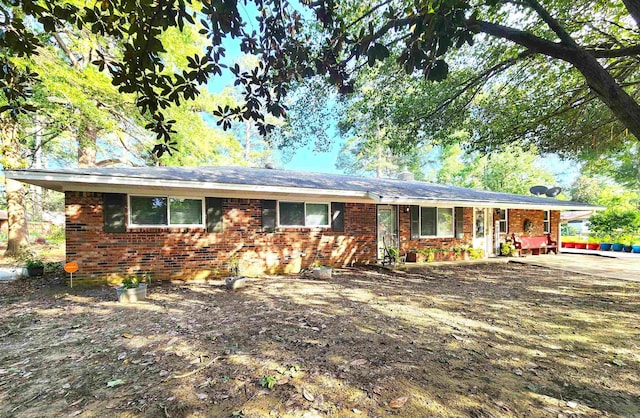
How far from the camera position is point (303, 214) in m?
9.12

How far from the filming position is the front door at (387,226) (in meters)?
10.5

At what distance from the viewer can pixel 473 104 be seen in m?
7.73

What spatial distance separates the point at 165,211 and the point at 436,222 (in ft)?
31.0

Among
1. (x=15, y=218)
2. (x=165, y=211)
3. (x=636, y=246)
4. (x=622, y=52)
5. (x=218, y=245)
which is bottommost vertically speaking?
(x=636, y=246)

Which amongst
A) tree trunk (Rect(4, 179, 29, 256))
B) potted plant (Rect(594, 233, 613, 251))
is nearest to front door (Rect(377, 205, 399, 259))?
potted plant (Rect(594, 233, 613, 251))

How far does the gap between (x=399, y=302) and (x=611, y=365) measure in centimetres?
300

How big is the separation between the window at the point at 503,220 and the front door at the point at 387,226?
5.48 m

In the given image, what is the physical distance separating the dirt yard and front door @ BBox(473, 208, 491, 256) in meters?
5.91

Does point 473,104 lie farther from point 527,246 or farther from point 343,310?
point 527,246

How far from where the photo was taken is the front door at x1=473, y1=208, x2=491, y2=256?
12180 mm

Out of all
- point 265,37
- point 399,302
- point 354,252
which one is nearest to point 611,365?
point 399,302

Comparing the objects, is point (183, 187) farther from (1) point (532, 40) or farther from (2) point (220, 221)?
(1) point (532, 40)

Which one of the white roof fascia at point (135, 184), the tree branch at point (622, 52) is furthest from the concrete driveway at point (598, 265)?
the white roof fascia at point (135, 184)

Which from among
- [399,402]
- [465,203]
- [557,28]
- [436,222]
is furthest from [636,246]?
[399,402]
